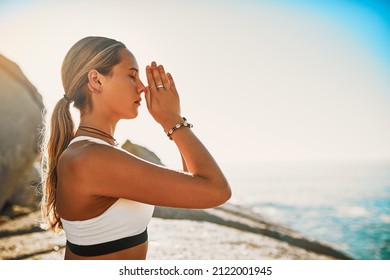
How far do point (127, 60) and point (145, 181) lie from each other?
18.9 inches

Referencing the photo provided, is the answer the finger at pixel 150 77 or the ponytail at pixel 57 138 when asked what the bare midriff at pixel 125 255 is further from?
the finger at pixel 150 77

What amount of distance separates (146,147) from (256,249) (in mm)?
1652

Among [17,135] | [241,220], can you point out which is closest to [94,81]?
[17,135]

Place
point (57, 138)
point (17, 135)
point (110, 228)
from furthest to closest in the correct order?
point (17, 135) < point (57, 138) < point (110, 228)

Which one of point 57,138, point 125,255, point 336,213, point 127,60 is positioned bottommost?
point 125,255

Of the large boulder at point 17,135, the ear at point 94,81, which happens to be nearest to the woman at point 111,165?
the ear at point 94,81

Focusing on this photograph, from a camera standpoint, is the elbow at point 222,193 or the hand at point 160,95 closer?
the elbow at point 222,193

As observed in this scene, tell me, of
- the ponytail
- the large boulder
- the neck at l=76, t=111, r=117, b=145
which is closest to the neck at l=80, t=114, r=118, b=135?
the neck at l=76, t=111, r=117, b=145

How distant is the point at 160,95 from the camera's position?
122 cm

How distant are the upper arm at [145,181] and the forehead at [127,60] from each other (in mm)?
364

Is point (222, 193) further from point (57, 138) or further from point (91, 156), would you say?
point (57, 138)

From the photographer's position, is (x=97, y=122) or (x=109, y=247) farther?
(x=97, y=122)

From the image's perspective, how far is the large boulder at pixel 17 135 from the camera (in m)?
4.04

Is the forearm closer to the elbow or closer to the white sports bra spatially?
the elbow
